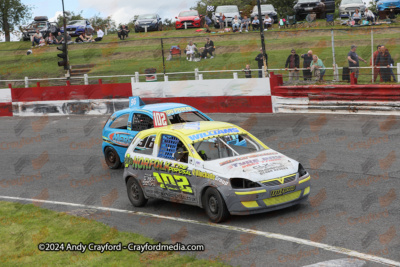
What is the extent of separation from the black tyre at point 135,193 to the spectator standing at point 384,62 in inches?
421

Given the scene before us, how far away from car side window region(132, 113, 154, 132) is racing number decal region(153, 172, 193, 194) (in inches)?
143

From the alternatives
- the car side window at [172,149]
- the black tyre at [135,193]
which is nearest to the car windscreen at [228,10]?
the black tyre at [135,193]

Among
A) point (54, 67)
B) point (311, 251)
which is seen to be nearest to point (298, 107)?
point (311, 251)

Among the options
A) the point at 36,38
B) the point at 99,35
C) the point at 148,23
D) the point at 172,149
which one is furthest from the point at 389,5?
the point at 172,149

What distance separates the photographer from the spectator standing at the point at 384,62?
1814 centimetres

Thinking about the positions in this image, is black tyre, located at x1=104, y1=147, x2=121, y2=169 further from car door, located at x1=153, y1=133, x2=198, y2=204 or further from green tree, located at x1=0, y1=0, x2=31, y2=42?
green tree, located at x1=0, y1=0, x2=31, y2=42

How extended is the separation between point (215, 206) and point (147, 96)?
15376 mm

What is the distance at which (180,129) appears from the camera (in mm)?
9867

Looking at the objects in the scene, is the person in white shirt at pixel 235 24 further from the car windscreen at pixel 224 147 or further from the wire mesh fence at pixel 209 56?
the car windscreen at pixel 224 147

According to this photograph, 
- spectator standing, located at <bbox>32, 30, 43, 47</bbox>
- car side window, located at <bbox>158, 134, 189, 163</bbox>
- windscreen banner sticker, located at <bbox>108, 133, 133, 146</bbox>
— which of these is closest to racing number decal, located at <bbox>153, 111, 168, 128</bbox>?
windscreen banner sticker, located at <bbox>108, 133, 133, 146</bbox>

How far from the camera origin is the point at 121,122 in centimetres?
1375

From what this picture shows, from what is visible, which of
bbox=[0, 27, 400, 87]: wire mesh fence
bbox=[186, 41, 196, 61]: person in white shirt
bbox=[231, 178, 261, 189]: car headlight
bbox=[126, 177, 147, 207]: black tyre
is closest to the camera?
bbox=[231, 178, 261, 189]: car headlight

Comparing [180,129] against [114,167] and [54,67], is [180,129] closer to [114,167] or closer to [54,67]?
[114,167]

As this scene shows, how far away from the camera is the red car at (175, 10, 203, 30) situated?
4312cm
